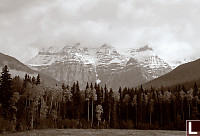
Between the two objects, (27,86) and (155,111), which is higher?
(27,86)

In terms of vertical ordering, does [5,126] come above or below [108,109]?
below

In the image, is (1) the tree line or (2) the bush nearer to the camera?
(2) the bush

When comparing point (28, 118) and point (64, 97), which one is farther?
point (64, 97)

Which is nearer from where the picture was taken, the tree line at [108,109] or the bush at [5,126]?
the bush at [5,126]

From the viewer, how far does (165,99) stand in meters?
143

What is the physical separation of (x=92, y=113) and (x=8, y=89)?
148ft

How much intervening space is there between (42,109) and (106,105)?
36.9m

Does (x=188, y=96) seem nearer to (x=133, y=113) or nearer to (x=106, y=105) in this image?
(x=133, y=113)

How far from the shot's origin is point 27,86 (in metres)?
103

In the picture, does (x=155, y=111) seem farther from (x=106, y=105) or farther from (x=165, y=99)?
(x=106, y=105)

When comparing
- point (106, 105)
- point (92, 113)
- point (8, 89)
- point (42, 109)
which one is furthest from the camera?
point (106, 105)

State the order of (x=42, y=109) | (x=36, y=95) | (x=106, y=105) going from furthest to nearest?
(x=106, y=105) → (x=42, y=109) → (x=36, y=95)

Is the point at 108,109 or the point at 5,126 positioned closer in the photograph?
the point at 5,126

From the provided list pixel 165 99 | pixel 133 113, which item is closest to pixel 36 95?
pixel 133 113
